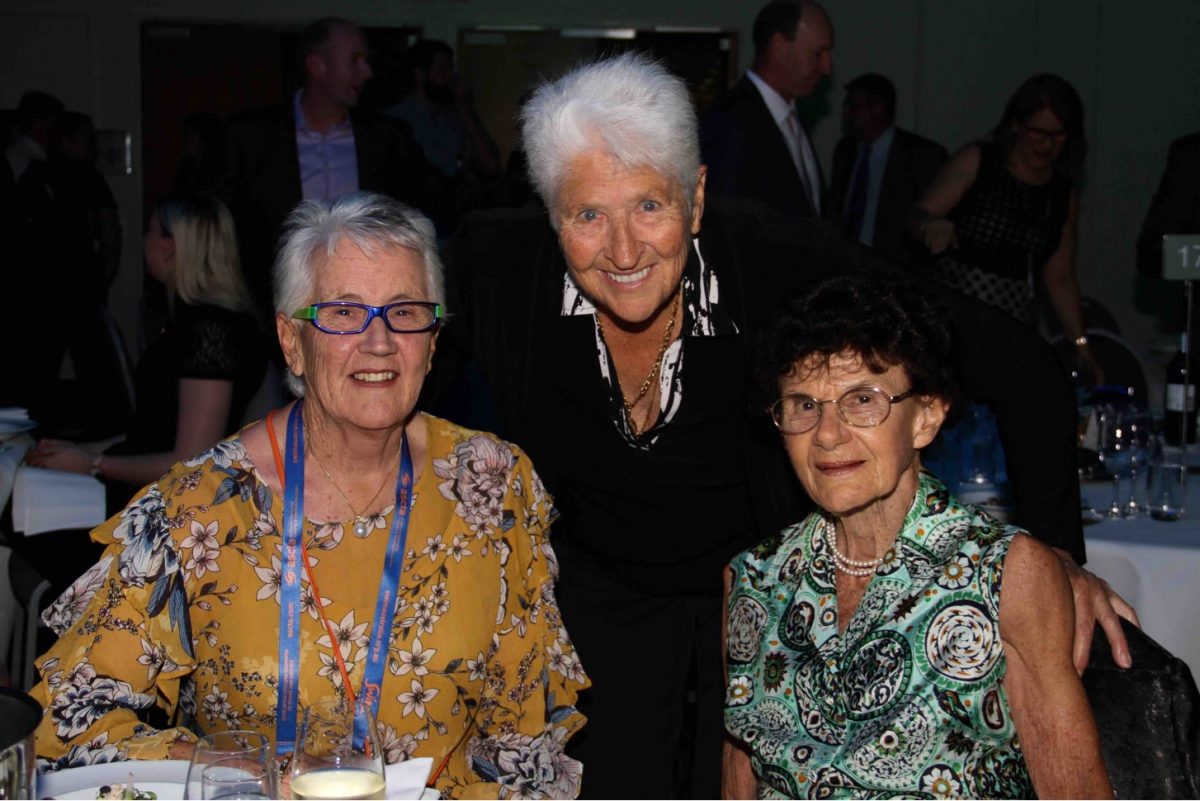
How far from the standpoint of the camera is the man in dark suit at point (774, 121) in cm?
495

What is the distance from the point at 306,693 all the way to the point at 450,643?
0.77 ft

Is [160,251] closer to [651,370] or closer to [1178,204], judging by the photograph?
[651,370]

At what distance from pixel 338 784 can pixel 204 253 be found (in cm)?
302

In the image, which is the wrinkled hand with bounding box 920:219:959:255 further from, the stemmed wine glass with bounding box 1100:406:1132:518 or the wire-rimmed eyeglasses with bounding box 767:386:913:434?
the wire-rimmed eyeglasses with bounding box 767:386:913:434

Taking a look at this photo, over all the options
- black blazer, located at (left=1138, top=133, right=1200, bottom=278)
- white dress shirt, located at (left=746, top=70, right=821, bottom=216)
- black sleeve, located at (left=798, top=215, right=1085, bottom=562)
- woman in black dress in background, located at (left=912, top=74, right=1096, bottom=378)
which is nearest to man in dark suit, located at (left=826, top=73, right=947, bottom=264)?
black blazer, located at (left=1138, top=133, right=1200, bottom=278)

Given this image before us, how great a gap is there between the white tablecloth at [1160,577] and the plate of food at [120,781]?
2.26m

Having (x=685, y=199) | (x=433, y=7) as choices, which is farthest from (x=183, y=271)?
(x=433, y=7)

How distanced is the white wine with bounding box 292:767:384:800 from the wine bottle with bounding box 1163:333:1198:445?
2.84m

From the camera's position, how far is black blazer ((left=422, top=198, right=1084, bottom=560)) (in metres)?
2.40

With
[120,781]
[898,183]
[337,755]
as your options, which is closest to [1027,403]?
[337,755]

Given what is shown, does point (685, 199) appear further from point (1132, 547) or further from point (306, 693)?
point (1132, 547)

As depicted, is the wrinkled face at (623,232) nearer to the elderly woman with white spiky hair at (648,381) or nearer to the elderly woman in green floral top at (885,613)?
the elderly woman with white spiky hair at (648,381)

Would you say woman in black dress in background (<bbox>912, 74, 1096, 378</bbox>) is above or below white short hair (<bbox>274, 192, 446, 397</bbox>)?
above

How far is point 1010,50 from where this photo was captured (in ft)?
32.7
